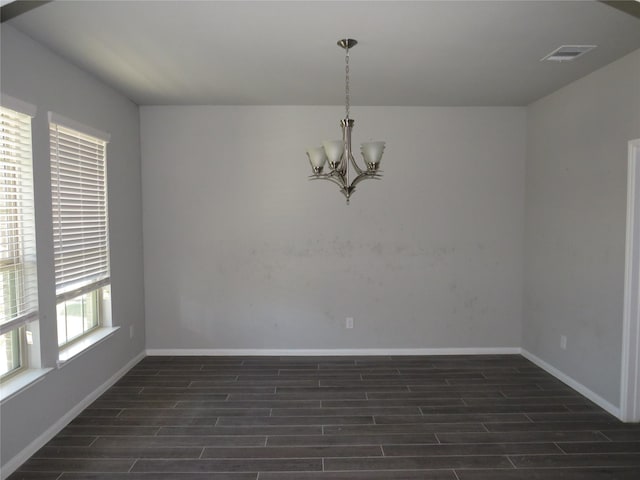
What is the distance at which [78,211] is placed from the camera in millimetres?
3361

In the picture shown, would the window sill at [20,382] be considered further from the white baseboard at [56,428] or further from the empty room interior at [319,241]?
A: the white baseboard at [56,428]

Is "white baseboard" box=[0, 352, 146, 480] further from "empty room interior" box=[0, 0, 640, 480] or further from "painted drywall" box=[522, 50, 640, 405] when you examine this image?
"painted drywall" box=[522, 50, 640, 405]

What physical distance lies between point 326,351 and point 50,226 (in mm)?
2940

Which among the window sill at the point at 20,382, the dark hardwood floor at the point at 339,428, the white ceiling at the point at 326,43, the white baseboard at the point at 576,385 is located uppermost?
the white ceiling at the point at 326,43

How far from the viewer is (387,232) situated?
4.68 meters

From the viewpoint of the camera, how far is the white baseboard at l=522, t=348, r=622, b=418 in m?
3.34

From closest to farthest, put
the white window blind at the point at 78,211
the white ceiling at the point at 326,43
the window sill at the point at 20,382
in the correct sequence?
the white ceiling at the point at 326,43 < the window sill at the point at 20,382 < the white window blind at the point at 78,211

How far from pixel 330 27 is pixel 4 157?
212 centimetres

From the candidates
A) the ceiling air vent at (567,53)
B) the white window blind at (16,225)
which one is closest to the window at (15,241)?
the white window blind at (16,225)

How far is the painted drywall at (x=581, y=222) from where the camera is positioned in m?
3.28

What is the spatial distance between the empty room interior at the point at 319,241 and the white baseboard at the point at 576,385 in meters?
0.02

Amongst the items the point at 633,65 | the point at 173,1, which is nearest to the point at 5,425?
the point at 173,1

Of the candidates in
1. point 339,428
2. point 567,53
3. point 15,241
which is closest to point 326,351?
point 339,428

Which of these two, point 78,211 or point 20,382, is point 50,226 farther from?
point 20,382
